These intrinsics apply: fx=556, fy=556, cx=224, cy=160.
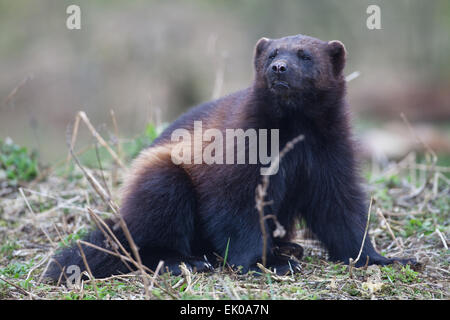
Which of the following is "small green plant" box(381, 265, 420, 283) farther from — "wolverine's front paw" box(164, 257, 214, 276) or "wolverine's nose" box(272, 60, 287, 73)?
"wolverine's nose" box(272, 60, 287, 73)

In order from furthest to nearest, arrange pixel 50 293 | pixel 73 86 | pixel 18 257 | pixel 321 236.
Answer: pixel 73 86
pixel 18 257
pixel 321 236
pixel 50 293

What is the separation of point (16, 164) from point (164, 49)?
35.2 ft

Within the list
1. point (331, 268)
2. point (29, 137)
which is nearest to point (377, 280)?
point (331, 268)

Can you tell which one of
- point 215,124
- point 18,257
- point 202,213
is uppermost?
point 215,124

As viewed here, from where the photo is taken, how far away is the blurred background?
16.5 m

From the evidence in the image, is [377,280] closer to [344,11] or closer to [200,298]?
[200,298]

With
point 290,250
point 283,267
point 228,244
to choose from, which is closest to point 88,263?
point 228,244

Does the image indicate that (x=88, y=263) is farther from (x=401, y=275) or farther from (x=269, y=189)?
(x=401, y=275)

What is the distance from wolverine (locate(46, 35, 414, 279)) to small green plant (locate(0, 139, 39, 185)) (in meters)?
2.17

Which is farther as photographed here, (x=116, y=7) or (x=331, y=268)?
(x=116, y=7)

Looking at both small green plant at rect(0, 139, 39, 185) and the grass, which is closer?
the grass

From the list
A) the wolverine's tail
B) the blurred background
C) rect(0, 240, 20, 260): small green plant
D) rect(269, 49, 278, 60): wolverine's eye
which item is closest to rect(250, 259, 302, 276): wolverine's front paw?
the wolverine's tail

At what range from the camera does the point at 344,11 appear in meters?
17.3
